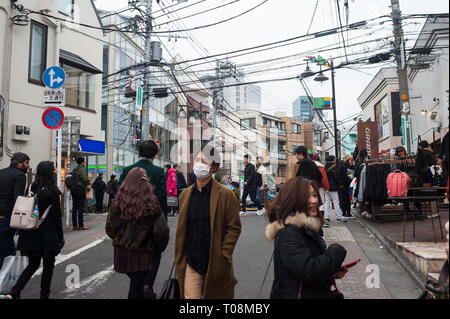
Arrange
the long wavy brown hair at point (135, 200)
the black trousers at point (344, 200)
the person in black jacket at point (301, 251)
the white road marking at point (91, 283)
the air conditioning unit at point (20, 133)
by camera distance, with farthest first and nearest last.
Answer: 1. the air conditioning unit at point (20, 133)
2. the black trousers at point (344, 200)
3. the white road marking at point (91, 283)
4. the long wavy brown hair at point (135, 200)
5. the person in black jacket at point (301, 251)

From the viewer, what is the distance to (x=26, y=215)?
464 centimetres

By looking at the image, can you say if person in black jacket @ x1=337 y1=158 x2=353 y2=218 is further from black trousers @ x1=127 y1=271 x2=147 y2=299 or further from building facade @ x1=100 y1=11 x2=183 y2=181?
building facade @ x1=100 y1=11 x2=183 y2=181

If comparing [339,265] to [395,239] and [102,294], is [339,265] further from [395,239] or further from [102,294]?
[395,239]

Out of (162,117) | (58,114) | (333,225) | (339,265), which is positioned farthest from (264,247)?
(162,117)

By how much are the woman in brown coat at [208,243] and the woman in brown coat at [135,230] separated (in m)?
0.28

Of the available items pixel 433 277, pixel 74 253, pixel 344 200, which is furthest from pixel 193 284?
pixel 344 200

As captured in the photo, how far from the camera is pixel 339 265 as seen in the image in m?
2.55

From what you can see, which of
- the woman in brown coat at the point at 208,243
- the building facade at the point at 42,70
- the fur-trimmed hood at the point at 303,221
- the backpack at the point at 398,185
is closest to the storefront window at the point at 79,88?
the building facade at the point at 42,70

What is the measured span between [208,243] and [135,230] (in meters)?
0.74

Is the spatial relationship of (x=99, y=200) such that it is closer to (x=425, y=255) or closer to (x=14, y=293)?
(x=14, y=293)

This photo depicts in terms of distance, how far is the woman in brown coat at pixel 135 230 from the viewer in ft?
11.8

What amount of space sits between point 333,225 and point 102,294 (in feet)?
20.8

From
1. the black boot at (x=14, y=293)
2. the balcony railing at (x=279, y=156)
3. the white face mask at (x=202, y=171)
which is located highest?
the balcony railing at (x=279, y=156)

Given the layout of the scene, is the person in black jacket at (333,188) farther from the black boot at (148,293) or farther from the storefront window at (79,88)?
the storefront window at (79,88)
